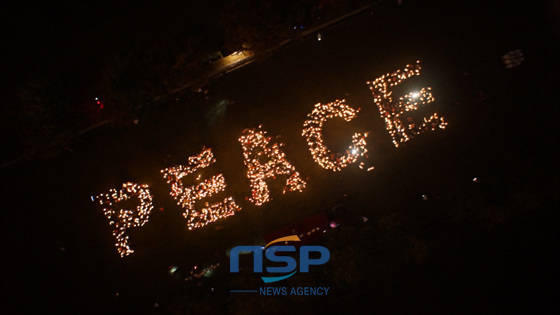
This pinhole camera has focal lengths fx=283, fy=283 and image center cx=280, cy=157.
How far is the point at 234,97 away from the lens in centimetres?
877

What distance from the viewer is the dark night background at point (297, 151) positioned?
856 cm

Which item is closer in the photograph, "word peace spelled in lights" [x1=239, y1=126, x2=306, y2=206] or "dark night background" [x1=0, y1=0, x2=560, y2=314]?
"dark night background" [x1=0, y1=0, x2=560, y2=314]

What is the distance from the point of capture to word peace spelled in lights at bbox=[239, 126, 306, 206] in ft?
28.4

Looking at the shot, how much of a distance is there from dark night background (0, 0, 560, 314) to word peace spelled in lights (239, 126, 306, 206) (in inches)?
12.6

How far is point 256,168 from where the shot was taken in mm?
8656

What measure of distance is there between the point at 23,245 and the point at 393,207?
11580 millimetres

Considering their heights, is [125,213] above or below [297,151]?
above

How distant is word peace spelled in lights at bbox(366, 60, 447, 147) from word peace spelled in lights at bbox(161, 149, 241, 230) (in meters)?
5.35

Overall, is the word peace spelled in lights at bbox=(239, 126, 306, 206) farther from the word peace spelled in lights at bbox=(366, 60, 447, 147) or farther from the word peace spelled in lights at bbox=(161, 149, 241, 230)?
the word peace spelled in lights at bbox=(366, 60, 447, 147)

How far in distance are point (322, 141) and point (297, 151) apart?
828 millimetres

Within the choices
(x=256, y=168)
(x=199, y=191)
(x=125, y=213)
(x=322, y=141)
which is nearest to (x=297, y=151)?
(x=322, y=141)

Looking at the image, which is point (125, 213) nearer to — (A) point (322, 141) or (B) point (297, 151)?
(B) point (297, 151)

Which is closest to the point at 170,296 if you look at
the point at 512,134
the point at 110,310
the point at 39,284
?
the point at 110,310

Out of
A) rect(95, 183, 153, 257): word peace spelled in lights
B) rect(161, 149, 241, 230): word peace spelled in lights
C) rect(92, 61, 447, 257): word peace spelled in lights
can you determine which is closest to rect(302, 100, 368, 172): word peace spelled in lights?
rect(92, 61, 447, 257): word peace spelled in lights
